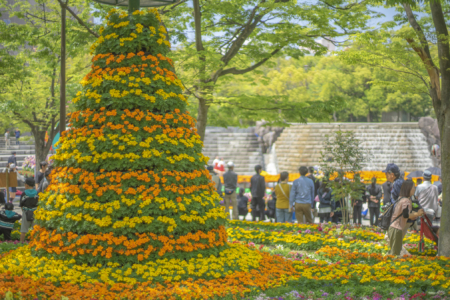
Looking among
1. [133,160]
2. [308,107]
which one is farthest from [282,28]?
[133,160]

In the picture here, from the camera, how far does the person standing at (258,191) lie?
40.5 ft

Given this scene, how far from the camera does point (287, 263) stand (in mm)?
6516

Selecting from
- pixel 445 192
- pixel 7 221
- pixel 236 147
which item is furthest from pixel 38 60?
pixel 236 147

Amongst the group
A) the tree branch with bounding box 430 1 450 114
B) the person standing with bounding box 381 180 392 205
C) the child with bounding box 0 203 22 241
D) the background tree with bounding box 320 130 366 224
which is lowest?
the child with bounding box 0 203 22 241

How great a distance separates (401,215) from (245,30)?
6.83m

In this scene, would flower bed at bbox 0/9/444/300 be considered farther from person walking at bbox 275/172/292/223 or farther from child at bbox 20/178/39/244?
person walking at bbox 275/172/292/223

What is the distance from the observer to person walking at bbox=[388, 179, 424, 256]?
6715 millimetres

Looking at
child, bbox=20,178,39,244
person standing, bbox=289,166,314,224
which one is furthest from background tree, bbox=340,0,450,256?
child, bbox=20,178,39,244

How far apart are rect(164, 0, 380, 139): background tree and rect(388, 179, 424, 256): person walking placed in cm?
510

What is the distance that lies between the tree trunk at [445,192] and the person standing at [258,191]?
5712 millimetres

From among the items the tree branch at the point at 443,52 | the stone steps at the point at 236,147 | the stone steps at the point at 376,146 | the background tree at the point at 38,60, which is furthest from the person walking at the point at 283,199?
the stone steps at the point at 236,147

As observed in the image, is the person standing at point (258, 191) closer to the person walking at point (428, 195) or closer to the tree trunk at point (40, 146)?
the person walking at point (428, 195)

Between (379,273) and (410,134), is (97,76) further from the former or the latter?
(410,134)

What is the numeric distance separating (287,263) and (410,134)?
2397 cm
